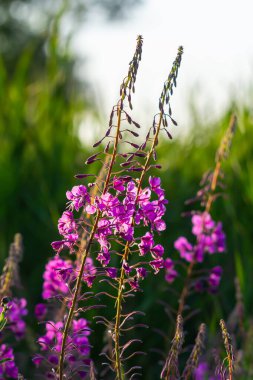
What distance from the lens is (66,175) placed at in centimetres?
482

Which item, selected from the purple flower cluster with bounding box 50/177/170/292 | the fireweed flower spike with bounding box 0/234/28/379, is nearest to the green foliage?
the fireweed flower spike with bounding box 0/234/28/379

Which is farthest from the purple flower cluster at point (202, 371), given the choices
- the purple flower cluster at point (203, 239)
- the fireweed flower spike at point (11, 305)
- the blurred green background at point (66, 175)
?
the fireweed flower spike at point (11, 305)

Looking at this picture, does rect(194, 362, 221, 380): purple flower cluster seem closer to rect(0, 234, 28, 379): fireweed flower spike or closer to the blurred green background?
the blurred green background

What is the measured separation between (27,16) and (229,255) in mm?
27101

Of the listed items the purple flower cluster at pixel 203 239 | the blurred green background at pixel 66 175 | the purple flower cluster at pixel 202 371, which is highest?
the blurred green background at pixel 66 175

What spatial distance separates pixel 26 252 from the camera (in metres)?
4.51

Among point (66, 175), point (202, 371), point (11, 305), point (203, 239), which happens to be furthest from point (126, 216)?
point (66, 175)

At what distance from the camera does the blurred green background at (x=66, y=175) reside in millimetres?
4184

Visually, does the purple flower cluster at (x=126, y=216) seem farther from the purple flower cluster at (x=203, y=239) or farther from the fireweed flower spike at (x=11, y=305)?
the purple flower cluster at (x=203, y=239)

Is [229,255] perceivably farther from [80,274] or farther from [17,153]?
[80,274]

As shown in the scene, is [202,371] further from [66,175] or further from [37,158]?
[37,158]

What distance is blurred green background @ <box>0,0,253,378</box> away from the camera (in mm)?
4184

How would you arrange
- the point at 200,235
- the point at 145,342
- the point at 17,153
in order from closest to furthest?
1. the point at 200,235
2. the point at 145,342
3. the point at 17,153

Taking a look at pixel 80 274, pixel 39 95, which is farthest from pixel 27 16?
pixel 80 274
